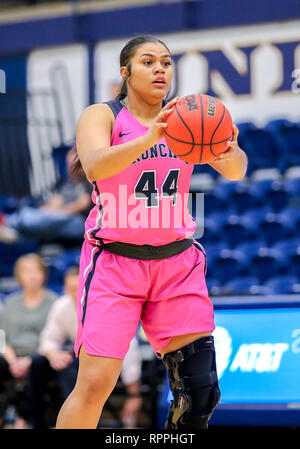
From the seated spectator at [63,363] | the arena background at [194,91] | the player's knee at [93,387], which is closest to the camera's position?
the player's knee at [93,387]

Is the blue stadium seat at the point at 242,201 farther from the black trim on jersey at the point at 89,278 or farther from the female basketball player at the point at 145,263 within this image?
the black trim on jersey at the point at 89,278

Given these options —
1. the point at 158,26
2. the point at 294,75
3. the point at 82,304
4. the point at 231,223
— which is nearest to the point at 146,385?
the point at 231,223

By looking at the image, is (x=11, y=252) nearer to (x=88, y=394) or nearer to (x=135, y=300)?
(x=135, y=300)

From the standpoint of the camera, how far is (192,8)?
9828 mm

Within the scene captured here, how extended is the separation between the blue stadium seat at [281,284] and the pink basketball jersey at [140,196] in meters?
3.80

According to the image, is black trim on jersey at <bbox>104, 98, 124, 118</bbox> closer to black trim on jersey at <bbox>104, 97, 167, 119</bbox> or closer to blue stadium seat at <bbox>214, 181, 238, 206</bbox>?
Answer: black trim on jersey at <bbox>104, 97, 167, 119</bbox>

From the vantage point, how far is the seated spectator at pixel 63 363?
534cm

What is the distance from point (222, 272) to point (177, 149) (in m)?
4.58

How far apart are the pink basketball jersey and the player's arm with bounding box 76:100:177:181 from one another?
0.23 feet

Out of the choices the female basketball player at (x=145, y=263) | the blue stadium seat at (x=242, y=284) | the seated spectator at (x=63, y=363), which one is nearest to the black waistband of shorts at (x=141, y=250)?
the female basketball player at (x=145, y=263)

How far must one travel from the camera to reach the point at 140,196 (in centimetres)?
285

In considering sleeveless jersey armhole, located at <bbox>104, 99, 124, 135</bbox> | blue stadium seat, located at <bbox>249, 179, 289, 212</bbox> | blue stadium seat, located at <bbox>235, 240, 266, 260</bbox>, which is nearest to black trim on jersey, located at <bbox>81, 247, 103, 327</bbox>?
sleeveless jersey armhole, located at <bbox>104, 99, 124, 135</bbox>

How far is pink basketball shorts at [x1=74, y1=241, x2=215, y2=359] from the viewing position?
279 cm
